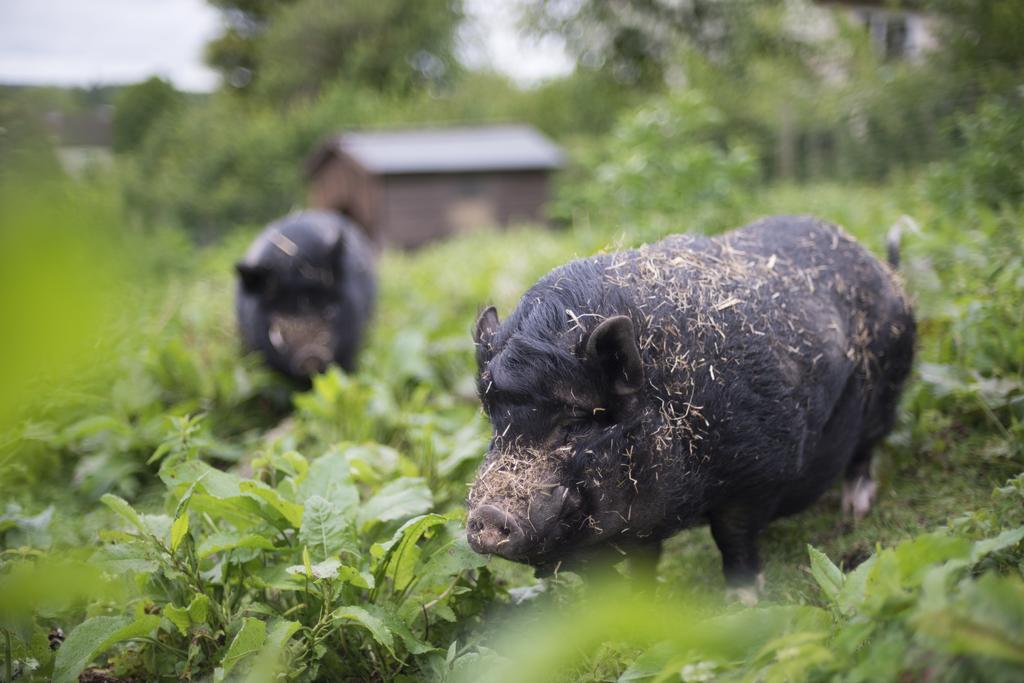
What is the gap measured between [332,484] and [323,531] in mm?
285

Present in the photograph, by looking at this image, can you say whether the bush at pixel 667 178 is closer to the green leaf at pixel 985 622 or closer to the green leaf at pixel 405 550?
the green leaf at pixel 405 550

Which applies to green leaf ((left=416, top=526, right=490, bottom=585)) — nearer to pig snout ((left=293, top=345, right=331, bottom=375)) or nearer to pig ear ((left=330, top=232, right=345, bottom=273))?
pig snout ((left=293, top=345, right=331, bottom=375))

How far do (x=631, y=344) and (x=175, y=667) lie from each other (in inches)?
68.4

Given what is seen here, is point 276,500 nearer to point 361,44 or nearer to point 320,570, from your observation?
point 320,570

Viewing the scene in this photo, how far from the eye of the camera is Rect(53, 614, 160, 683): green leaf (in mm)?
2404

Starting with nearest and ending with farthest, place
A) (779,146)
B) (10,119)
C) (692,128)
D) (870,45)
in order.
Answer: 1. (10,119)
2. (692,128)
3. (870,45)
4. (779,146)

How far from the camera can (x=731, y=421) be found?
2.66m

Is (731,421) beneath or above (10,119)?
beneath

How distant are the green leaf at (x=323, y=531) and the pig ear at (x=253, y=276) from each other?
3.71 metres

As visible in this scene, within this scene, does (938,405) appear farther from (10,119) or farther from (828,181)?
(828,181)

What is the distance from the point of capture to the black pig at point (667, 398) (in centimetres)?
242

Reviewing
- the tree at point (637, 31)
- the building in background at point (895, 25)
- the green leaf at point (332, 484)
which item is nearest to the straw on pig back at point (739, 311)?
the green leaf at point (332, 484)

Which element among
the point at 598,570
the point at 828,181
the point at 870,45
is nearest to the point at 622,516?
the point at 598,570

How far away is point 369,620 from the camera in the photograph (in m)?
2.47
